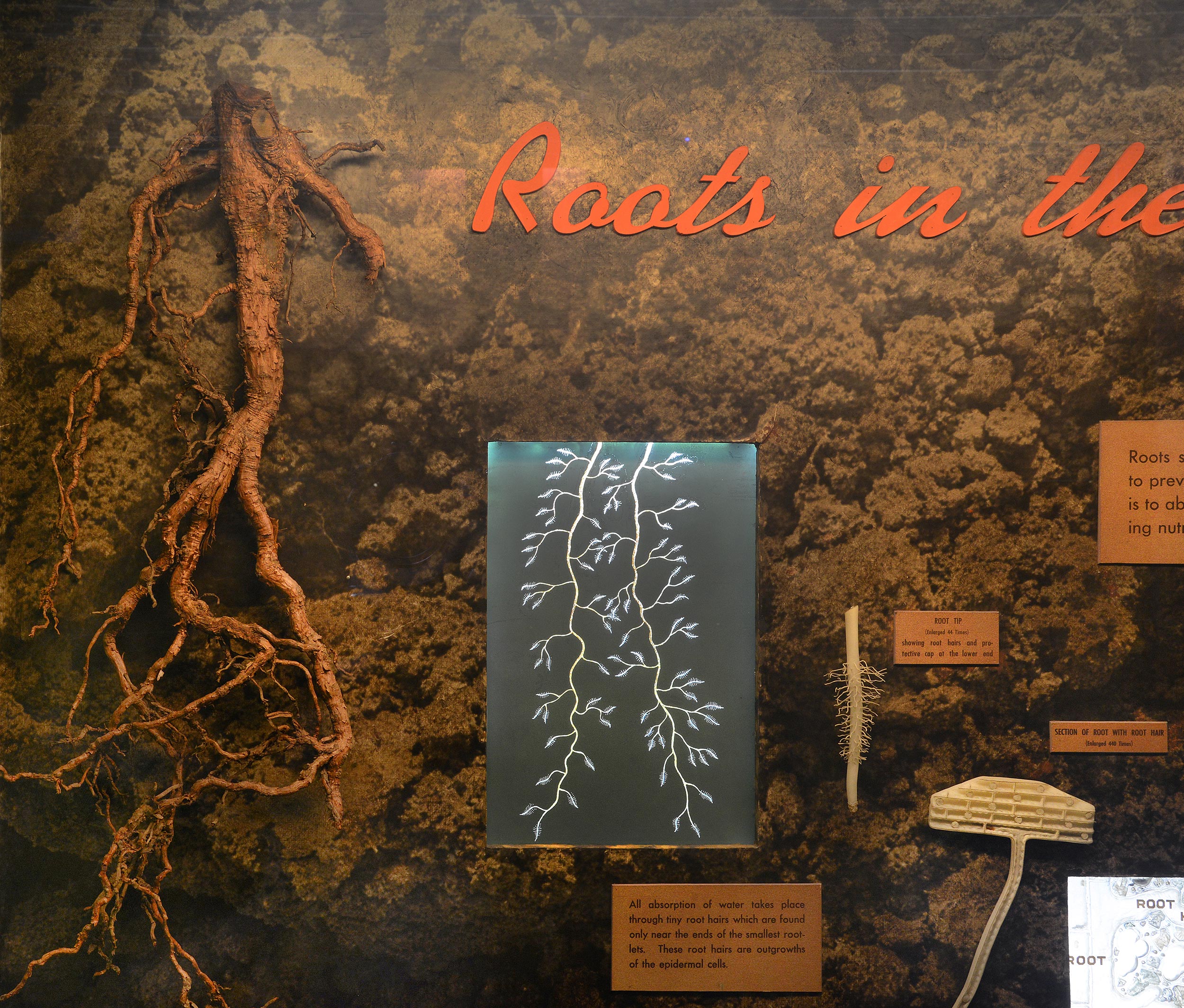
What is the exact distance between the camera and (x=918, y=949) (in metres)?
2.34

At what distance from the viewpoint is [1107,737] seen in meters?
2.34

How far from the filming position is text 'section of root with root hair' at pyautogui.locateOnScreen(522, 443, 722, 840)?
2346mm

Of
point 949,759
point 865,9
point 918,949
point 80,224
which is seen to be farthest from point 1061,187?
point 80,224

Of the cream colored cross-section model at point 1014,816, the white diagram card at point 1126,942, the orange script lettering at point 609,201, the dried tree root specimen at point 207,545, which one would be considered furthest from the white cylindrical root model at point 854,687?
the dried tree root specimen at point 207,545

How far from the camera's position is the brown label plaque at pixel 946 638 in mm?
2332

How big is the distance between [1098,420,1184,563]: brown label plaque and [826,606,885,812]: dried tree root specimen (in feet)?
2.08

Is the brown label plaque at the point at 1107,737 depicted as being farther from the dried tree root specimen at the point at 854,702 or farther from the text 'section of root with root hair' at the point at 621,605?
the text 'section of root with root hair' at the point at 621,605

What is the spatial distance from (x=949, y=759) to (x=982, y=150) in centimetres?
149

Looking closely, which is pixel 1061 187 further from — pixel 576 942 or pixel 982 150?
pixel 576 942

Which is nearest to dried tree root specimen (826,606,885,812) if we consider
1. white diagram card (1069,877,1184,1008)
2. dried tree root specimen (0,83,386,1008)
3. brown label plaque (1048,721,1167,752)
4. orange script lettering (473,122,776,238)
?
brown label plaque (1048,721,1167,752)

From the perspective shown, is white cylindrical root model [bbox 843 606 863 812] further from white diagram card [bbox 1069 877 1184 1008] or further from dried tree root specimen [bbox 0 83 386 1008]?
dried tree root specimen [bbox 0 83 386 1008]

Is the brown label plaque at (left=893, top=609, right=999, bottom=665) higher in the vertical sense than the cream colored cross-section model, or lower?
higher

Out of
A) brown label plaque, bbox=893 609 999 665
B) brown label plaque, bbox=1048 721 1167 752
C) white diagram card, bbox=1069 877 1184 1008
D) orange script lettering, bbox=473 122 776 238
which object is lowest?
white diagram card, bbox=1069 877 1184 1008

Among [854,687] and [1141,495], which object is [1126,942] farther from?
[1141,495]
